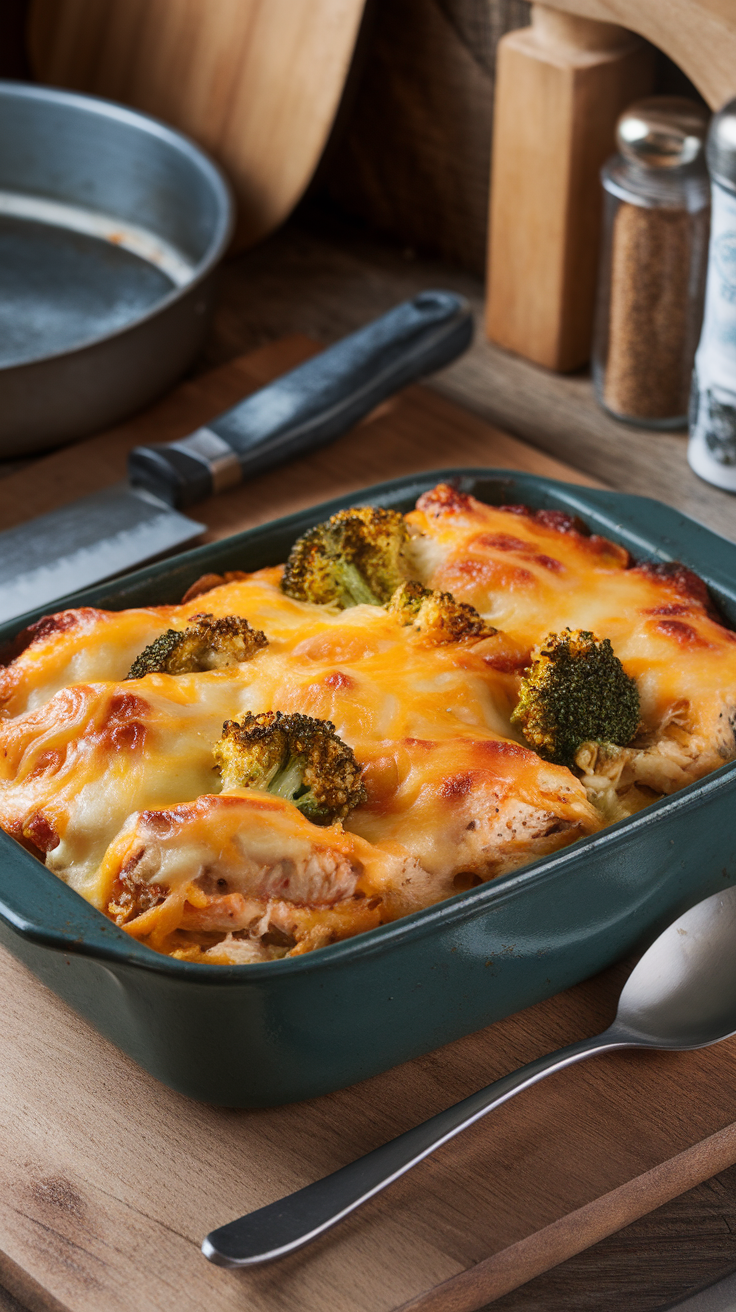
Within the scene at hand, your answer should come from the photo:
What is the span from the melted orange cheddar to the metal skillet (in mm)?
654

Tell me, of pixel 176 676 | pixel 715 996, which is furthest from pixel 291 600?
pixel 715 996

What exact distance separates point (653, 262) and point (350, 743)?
1.10 meters

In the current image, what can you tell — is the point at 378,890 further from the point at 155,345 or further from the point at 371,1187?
the point at 155,345

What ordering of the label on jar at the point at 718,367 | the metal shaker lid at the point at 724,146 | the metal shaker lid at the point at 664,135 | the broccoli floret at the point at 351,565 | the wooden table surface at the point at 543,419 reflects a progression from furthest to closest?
the metal shaker lid at the point at 664,135
the label on jar at the point at 718,367
the metal shaker lid at the point at 724,146
the broccoli floret at the point at 351,565
the wooden table surface at the point at 543,419

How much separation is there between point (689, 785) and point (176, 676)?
0.50 meters

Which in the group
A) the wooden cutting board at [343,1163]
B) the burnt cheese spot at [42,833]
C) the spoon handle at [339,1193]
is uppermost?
the burnt cheese spot at [42,833]

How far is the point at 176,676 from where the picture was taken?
4.55 feet

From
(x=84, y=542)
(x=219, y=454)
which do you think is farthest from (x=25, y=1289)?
(x=219, y=454)

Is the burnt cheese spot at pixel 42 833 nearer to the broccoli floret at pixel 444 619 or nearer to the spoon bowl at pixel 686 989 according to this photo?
the broccoli floret at pixel 444 619

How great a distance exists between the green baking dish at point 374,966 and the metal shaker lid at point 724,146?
823mm

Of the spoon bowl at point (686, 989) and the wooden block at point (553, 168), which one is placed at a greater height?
the wooden block at point (553, 168)

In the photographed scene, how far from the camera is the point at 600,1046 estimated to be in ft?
4.08

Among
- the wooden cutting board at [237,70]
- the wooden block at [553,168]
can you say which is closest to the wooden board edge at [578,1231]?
the wooden block at [553,168]

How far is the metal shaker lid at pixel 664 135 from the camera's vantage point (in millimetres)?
1974
